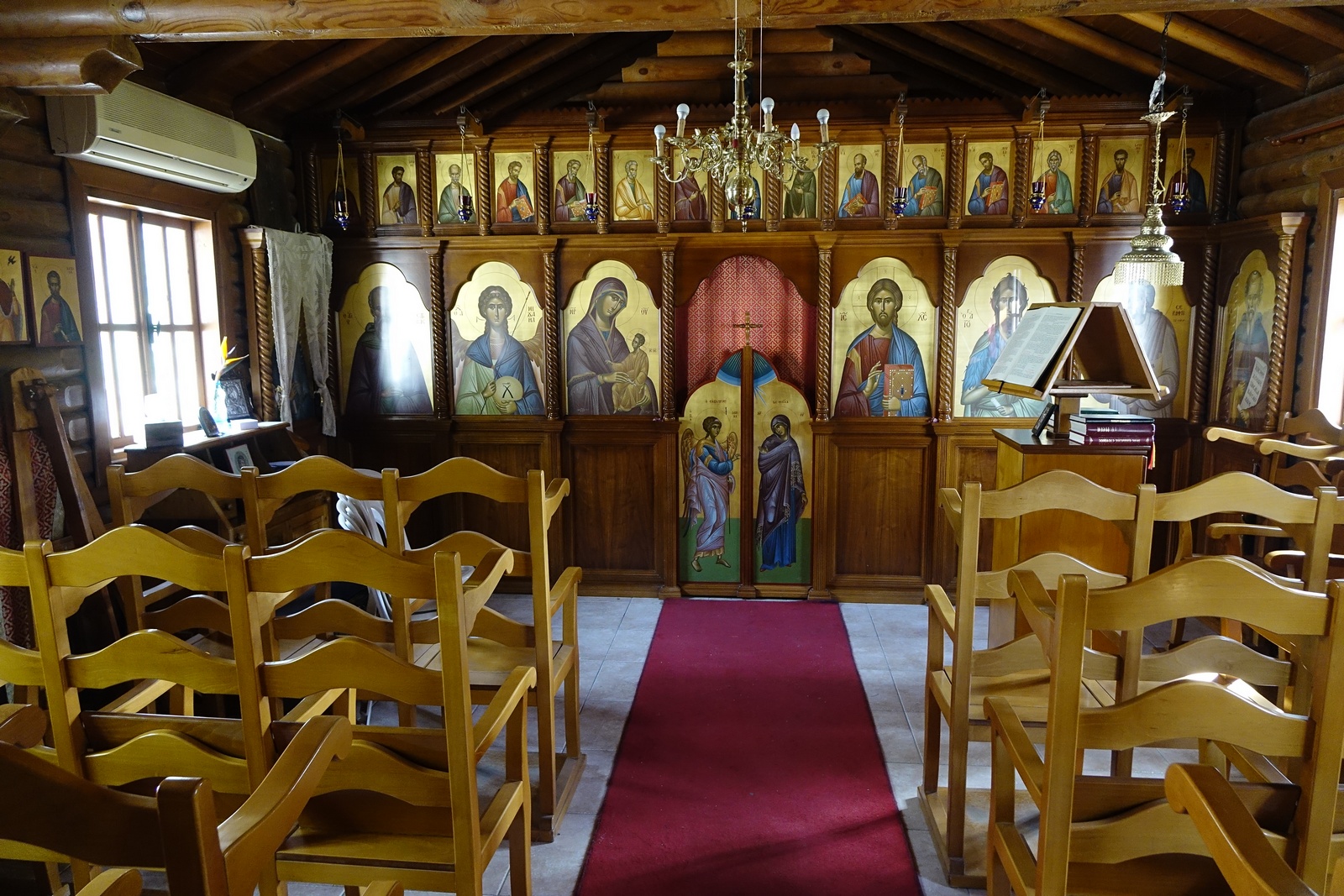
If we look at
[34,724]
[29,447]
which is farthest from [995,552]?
[29,447]

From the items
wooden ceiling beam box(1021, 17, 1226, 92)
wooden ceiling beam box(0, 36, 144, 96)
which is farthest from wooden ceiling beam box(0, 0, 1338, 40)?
wooden ceiling beam box(1021, 17, 1226, 92)

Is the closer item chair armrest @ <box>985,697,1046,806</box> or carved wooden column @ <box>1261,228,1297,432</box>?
chair armrest @ <box>985,697,1046,806</box>

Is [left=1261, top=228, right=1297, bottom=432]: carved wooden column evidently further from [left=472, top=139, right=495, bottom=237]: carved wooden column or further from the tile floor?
[left=472, top=139, right=495, bottom=237]: carved wooden column

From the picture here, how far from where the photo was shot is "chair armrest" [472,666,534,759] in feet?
6.95

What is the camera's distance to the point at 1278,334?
5.07 meters

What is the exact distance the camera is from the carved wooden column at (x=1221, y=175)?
5586mm

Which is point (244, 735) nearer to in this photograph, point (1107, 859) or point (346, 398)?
point (1107, 859)

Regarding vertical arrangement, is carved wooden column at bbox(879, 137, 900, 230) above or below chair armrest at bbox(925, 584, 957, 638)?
above

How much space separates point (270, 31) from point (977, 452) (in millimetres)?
4691

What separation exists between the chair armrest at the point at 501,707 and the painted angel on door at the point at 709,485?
3.70m

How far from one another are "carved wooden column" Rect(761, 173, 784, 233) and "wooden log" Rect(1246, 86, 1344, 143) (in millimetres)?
2850

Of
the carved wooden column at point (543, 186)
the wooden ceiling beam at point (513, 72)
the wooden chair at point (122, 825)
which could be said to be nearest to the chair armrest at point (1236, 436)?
the carved wooden column at point (543, 186)

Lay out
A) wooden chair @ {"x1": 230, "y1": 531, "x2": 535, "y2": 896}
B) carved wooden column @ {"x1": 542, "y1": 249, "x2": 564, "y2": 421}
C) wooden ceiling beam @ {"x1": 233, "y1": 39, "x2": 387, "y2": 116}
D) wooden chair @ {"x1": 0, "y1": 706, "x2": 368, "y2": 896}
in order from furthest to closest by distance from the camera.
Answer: carved wooden column @ {"x1": 542, "y1": 249, "x2": 564, "y2": 421}
wooden ceiling beam @ {"x1": 233, "y1": 39, "x2": 387, "y2": 116}
wooden chair @ {"x1": 230, "y1": 531, "x2": 535, "y2": 896}
wooden chair @ {"x1": 0, "y1": 706, "x2": 368, "y2": 896}

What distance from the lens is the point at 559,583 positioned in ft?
11.3
